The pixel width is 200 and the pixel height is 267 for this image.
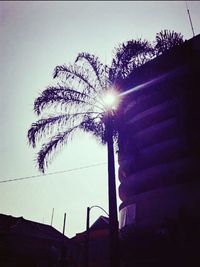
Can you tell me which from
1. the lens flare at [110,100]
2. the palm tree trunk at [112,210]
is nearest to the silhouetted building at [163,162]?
the lens flare at [110,100]

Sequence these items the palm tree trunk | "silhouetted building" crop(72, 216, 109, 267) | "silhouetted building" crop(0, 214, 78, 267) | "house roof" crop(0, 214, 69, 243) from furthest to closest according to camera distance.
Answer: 1. "silhouetted building" crop(72, 216, 109, 267)
2. "house roof" crop(0, 214, 69, 243)
3. "silhouetted building" crop(0, 214, 78, 267)
4. the palm tree trunk

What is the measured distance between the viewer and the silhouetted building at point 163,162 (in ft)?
38.4

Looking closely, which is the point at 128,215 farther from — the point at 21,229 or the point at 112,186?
the point at 21,229

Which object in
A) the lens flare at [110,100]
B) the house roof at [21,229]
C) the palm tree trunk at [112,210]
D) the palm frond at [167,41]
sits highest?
the palm frond at [167,41]

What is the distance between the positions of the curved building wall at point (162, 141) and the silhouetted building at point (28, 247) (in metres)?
11.1

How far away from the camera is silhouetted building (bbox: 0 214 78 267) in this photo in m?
21.8

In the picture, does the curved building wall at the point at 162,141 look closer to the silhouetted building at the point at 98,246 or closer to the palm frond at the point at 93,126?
the palm frond at the point at 93,126

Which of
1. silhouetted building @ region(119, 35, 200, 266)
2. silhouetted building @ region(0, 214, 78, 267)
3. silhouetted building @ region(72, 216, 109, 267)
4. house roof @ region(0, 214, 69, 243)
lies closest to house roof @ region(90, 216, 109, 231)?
silhouetted building @ region(72, 216, 109, 267)

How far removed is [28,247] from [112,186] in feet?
57.4

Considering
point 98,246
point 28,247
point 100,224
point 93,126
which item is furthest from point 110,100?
point 100,224

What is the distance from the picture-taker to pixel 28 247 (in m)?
23.0

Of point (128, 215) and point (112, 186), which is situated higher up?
point (128, 215)

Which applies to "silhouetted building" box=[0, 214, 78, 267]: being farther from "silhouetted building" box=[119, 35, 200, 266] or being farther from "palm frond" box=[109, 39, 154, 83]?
"palm frond" box=[109, 39, 154, 83]

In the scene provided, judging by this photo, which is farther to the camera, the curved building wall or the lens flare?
the curved building wall
